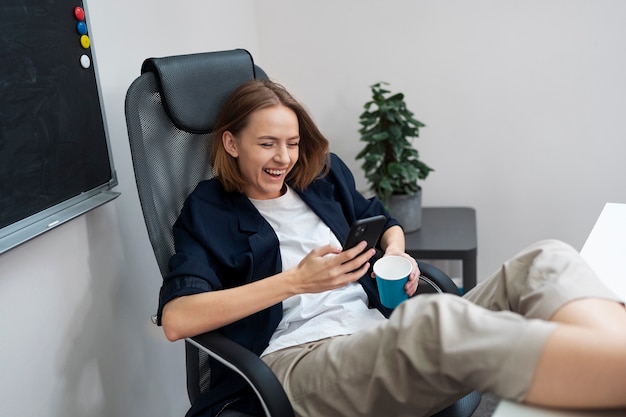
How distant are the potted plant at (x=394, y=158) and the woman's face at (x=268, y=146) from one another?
77 cm

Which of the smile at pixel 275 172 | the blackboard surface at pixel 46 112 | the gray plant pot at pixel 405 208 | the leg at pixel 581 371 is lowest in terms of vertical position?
the gray plant pot at pixel 405 208

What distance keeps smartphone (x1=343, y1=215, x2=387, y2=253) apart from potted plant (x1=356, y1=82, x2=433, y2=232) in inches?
39.0

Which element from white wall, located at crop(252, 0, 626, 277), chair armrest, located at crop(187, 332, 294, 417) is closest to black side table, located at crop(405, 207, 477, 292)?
white wall, located at crop(252, 0, 626, 277)

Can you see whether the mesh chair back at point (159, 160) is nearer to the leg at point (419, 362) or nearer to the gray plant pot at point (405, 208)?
the leg at point (419, 362)

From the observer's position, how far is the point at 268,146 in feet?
4.86

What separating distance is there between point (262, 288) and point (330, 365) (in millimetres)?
233

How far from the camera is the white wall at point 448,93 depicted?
1.72 m

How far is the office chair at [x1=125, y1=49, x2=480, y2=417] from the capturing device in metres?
1.37

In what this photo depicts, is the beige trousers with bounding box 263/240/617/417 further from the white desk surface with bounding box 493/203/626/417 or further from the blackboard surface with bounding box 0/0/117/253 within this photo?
the blackboard surface with bounding box 0/0/117/253

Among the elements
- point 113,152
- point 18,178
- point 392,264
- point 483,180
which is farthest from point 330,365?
point 483,180

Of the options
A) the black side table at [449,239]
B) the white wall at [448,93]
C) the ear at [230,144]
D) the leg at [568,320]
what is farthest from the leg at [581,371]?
the black side table at [449,239]

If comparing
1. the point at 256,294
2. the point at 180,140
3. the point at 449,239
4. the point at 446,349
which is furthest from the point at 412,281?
the point at 449,239

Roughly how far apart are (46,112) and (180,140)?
0.33 meters

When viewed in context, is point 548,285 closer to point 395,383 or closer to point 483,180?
point 395,383
